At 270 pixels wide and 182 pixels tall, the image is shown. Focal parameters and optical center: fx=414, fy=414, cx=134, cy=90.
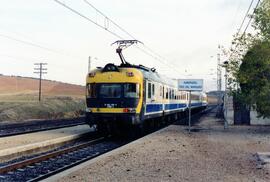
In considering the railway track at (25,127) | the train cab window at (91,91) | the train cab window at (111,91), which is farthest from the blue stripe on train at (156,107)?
the railway track at (25,127)

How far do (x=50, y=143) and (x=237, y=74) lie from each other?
11.6 meters

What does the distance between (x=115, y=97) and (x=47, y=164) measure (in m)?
6.74

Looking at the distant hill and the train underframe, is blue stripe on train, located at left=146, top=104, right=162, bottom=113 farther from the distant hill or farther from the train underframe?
the distant hill

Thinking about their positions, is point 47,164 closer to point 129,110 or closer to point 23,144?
point 23,144

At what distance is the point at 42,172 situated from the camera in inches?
426

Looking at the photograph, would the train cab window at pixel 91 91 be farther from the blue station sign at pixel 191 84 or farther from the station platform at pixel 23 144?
the blue station sign at pixel 191 84

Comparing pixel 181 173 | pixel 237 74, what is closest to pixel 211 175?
pixel 181 173

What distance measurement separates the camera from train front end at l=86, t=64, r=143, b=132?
59.2 ft

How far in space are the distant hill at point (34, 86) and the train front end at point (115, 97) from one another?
70.8m

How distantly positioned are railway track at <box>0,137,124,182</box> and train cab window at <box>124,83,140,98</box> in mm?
2437

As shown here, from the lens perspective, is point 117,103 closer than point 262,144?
No

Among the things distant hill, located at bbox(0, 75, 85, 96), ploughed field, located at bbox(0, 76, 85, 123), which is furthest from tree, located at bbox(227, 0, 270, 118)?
distant hill, located at bbox(0, 75, 85, 96)

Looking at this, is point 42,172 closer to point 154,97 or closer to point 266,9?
point 154,97

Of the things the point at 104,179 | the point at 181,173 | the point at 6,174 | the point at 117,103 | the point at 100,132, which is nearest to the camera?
the point at 104,179
